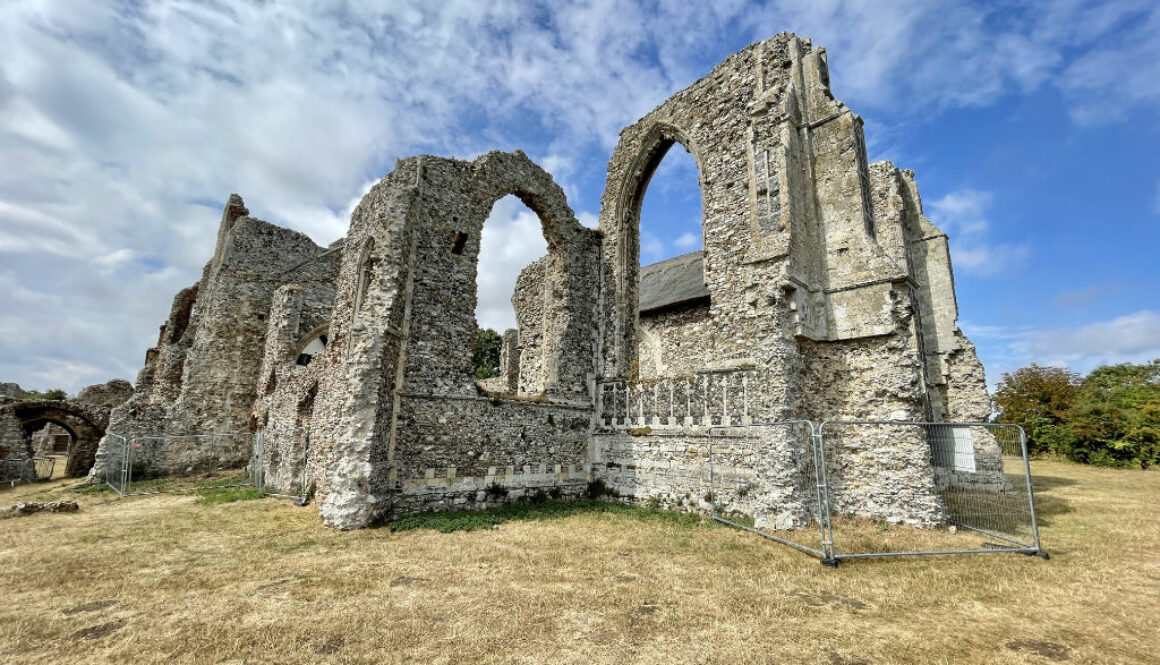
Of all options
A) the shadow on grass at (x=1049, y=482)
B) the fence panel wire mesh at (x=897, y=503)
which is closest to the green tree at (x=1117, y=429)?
the shadow on grass at (x=1049, y=482)

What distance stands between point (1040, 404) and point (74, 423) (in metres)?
39.9

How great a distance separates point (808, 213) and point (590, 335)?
194 inches

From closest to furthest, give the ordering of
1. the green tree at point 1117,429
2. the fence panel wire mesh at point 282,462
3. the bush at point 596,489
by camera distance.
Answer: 1. the bush at point 596,489
2. the fence panel wire mesh at point 282,462
3. the green tree at point 1117,429

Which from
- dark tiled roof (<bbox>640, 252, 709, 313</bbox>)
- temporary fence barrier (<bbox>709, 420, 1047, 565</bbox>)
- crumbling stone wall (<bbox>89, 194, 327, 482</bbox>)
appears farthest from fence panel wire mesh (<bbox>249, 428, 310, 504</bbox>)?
dark tiled roof (<bbox>640, 252, 709, 313</bbox>)

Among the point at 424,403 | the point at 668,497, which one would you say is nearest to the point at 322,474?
the point at 424,403

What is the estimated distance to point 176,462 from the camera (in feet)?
47.5

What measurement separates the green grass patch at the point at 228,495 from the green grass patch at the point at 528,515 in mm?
5054

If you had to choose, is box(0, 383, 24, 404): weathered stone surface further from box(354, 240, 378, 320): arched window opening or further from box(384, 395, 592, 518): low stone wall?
box(384, 395, 592, 518): low stone wall

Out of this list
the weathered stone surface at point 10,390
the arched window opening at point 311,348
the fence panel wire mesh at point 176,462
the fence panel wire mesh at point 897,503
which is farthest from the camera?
the weathered stone surface at point 10,390

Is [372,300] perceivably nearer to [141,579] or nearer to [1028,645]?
[141,579]

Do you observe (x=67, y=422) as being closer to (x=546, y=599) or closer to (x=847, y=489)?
(x=546, y=599)

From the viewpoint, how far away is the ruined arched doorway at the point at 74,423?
16281mm

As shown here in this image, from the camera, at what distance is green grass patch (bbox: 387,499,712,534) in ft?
23.7

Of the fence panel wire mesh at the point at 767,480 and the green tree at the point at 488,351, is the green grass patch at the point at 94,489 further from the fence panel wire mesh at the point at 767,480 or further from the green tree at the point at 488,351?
the green tree at the point at 488,351
